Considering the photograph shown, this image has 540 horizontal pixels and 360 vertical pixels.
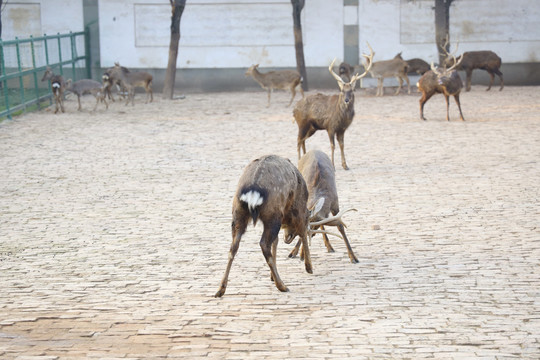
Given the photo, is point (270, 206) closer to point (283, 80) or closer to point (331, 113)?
point (331, 113)

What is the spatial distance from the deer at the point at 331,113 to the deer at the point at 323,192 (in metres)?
4.41

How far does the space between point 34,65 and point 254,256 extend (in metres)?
15.9

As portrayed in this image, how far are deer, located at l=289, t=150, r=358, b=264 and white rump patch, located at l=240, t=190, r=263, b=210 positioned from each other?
1.17 metres

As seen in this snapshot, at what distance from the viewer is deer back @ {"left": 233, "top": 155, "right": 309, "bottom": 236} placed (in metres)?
7.07

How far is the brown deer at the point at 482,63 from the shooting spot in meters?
25.6

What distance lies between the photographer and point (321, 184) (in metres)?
8.61

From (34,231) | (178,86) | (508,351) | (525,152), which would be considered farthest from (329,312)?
(178,86)

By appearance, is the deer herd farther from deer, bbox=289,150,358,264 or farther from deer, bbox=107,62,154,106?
deer, bbox=107,62,154,106

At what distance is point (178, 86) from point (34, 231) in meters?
18.5

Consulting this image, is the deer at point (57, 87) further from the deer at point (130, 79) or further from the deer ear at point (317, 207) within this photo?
the deer ear at point (317, 207)

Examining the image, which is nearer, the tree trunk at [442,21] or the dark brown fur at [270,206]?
the dark brown fur at [270,206]

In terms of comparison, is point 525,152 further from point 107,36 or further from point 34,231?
point 107,36

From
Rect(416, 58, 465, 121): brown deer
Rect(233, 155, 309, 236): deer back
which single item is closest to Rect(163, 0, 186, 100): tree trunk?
Rect(416, 58, 465, 121): brown deer

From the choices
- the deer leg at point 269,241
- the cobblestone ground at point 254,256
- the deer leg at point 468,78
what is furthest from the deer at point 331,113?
the deer leg at point 468,78
